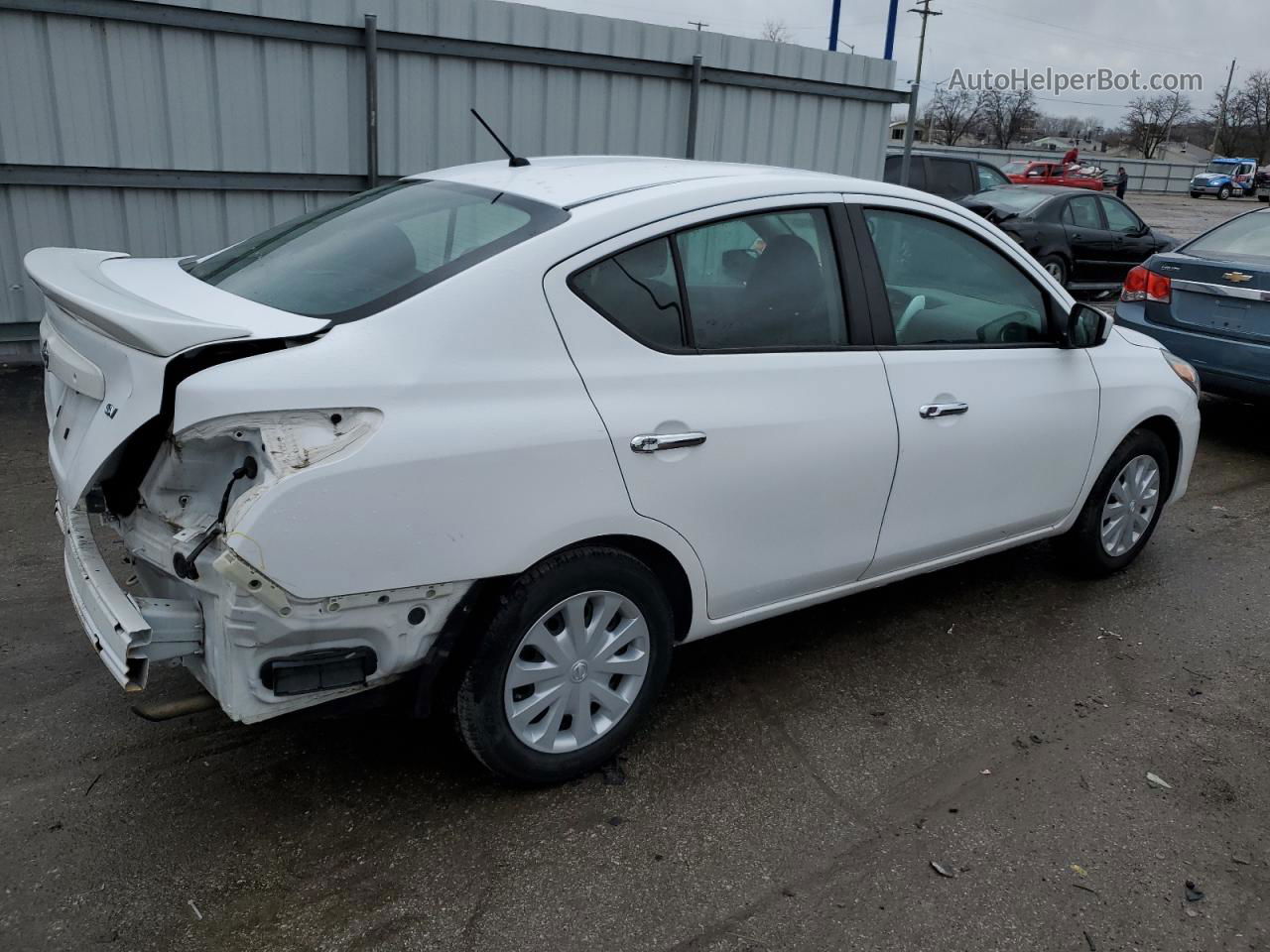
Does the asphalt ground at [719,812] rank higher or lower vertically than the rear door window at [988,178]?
lower

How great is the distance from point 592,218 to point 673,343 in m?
0.42

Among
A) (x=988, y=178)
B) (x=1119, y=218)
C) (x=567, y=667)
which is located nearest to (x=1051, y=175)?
(x=988, y=178)

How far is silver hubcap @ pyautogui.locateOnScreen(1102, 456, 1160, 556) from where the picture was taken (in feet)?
15.3

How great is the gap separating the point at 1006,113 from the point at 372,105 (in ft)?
231

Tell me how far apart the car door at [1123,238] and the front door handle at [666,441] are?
40.1 feet

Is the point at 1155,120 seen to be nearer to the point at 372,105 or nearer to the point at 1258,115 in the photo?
the point at 1258,115

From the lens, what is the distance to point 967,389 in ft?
12.3

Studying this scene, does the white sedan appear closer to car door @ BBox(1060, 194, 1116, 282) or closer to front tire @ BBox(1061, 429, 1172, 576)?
front tire @ BBox(1061, 429, 1172, 576)

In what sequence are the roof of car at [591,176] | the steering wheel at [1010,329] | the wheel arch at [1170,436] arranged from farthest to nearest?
the wheel arch at [1170,436], the steering wheel at [1010,329], the roof of car at [591,176]

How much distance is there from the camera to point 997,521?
406cm

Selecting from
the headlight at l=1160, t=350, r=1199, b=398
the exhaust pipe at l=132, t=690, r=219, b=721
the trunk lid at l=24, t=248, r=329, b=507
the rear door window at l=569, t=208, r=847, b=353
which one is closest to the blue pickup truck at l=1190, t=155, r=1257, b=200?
the headlight at l=1160, t=350, r=1199, b=398

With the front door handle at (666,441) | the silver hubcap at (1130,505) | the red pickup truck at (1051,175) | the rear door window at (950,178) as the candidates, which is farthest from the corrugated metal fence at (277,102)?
the red pickup truck at (1051,175)

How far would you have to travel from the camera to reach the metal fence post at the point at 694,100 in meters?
8.83

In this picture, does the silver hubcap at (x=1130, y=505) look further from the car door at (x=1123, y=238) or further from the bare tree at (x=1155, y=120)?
the bare tree at (x=1155, y=120)
